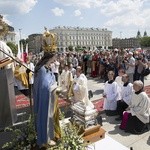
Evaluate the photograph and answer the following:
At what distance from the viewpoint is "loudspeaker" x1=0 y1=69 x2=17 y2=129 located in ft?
13.3

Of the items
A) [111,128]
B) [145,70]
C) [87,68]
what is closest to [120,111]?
[111,128]

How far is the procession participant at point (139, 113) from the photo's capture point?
20.9 feet

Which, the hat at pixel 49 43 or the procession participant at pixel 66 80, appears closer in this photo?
the hat at pixel 49 43

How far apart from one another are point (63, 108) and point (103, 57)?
27.5 ft

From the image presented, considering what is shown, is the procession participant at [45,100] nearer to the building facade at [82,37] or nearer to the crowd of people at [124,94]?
the crowd of people at [124,94]

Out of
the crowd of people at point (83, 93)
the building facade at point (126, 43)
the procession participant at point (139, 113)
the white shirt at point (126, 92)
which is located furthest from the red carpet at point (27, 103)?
the building facade at point (126, 43)

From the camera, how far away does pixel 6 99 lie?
4.12m

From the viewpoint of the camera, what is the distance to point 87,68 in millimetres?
18406

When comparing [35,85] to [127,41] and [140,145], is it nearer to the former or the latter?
[140,145]

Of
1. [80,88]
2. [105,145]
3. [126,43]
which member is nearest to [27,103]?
[80,88]

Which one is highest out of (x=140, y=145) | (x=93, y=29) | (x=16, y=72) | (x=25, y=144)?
(x=93, y=29)

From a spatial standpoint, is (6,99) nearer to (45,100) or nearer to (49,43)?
(45,100)

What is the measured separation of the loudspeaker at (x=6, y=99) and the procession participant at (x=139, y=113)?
315 centimetres

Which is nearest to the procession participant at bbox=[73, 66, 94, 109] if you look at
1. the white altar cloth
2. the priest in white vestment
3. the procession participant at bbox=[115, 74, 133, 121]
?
the priest in white vestment
